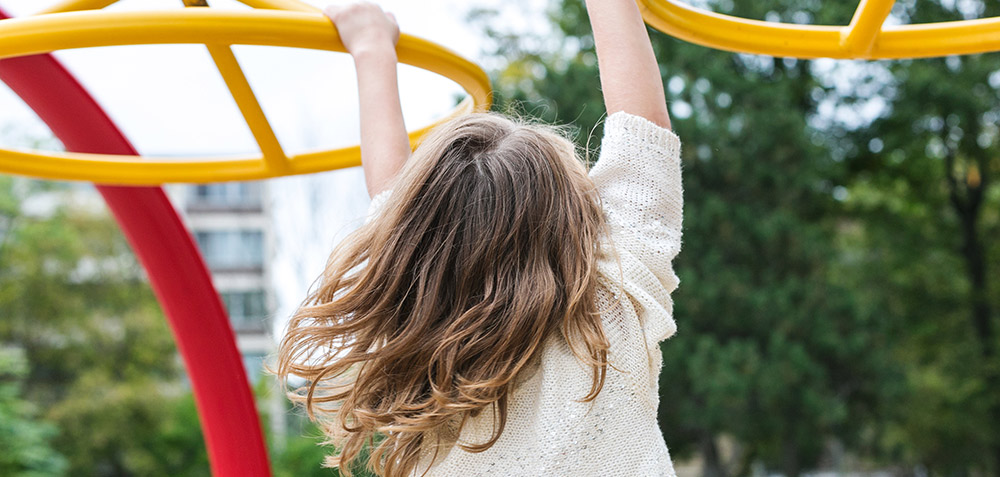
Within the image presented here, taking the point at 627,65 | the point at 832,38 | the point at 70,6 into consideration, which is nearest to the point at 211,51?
the point at 70,6

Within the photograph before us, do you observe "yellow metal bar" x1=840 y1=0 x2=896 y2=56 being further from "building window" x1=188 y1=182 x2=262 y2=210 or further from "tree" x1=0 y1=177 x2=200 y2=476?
"building window" x1=188 y1=182 x2=262 y2=210

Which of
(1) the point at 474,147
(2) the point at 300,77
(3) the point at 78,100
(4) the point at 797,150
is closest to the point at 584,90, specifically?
(4) the point at 797,150

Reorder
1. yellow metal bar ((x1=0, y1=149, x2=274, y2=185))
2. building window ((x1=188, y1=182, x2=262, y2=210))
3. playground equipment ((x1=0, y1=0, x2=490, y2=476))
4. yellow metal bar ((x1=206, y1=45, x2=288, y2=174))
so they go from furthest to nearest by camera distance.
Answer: building window ((x1=188, y1=182, x2=262, y2=210)) → yellow metal bar ((x1=0, y1=149, x2=274, y2=185)) → yellow metal bar ((x1=206, y1=45, x2=288, y2=174)) → playground equipment ((x1=0, y1=0, x2=490, y2=476))

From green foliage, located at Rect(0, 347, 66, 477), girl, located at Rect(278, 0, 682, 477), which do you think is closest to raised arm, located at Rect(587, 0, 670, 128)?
girl, located at Rect(278, 0, 682, 477)

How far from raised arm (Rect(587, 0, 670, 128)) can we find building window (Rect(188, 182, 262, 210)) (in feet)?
85.1

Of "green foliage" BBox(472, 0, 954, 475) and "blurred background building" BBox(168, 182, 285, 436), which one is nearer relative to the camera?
"green foliage" BBox(472, 0, 954, 475)

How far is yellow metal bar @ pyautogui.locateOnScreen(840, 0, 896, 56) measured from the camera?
1340mm

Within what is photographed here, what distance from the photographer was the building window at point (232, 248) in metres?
26.5

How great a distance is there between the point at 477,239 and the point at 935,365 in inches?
526

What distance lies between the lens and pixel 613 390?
1055mm

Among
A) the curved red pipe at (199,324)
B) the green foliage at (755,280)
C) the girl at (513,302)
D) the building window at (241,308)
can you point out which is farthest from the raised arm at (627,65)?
the building window at (241,308)

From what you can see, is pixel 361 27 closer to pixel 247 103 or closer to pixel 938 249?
pixel 247 103

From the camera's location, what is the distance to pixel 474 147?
1.16 meters

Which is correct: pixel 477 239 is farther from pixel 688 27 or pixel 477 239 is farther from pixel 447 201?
pixel 688 27
